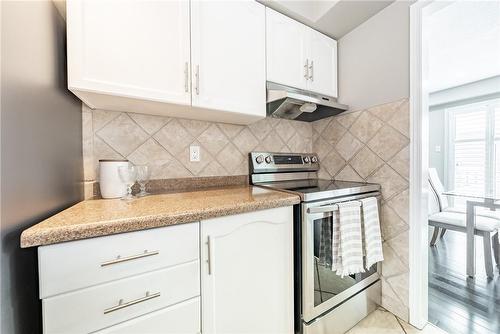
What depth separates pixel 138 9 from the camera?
0.98 m

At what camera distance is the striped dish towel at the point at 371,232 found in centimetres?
124

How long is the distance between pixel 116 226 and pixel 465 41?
3.45 meters

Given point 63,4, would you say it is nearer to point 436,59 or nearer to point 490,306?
point 490,306

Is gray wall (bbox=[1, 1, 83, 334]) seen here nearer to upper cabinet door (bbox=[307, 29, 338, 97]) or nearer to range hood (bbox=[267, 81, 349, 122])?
range hood (bbox=[267, 81, 349, 122])

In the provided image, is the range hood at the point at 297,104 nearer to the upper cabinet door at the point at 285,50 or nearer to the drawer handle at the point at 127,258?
the upper cabinet door at the point at 285,50

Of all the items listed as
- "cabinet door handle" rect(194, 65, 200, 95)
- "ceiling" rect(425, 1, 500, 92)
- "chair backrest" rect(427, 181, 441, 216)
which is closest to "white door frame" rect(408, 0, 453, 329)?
"ceiling" rect(425, 1, 500, 92)

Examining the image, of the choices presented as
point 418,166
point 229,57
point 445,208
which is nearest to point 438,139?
point 445,208

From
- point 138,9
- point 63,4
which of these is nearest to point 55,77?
point 63,4

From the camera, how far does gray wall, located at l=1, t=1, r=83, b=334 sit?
589 millimetres

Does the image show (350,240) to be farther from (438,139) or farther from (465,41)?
(438,139)

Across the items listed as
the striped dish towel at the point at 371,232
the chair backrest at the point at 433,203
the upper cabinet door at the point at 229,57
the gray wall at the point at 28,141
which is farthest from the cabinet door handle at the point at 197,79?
the chair backrest at the point at 433,203

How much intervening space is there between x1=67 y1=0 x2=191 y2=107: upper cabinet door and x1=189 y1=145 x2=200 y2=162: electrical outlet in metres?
0.39

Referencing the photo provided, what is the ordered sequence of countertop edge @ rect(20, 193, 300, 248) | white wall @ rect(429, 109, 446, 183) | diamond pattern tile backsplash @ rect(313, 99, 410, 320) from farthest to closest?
white wall @ rect(429, 109, 446, 183)
diamond pattern tile backsplash @ rect(313, 99, 410, 320)
countertop edge @ rect(20, 193, 300, 248)

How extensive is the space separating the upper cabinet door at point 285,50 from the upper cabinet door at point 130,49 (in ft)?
1.89
